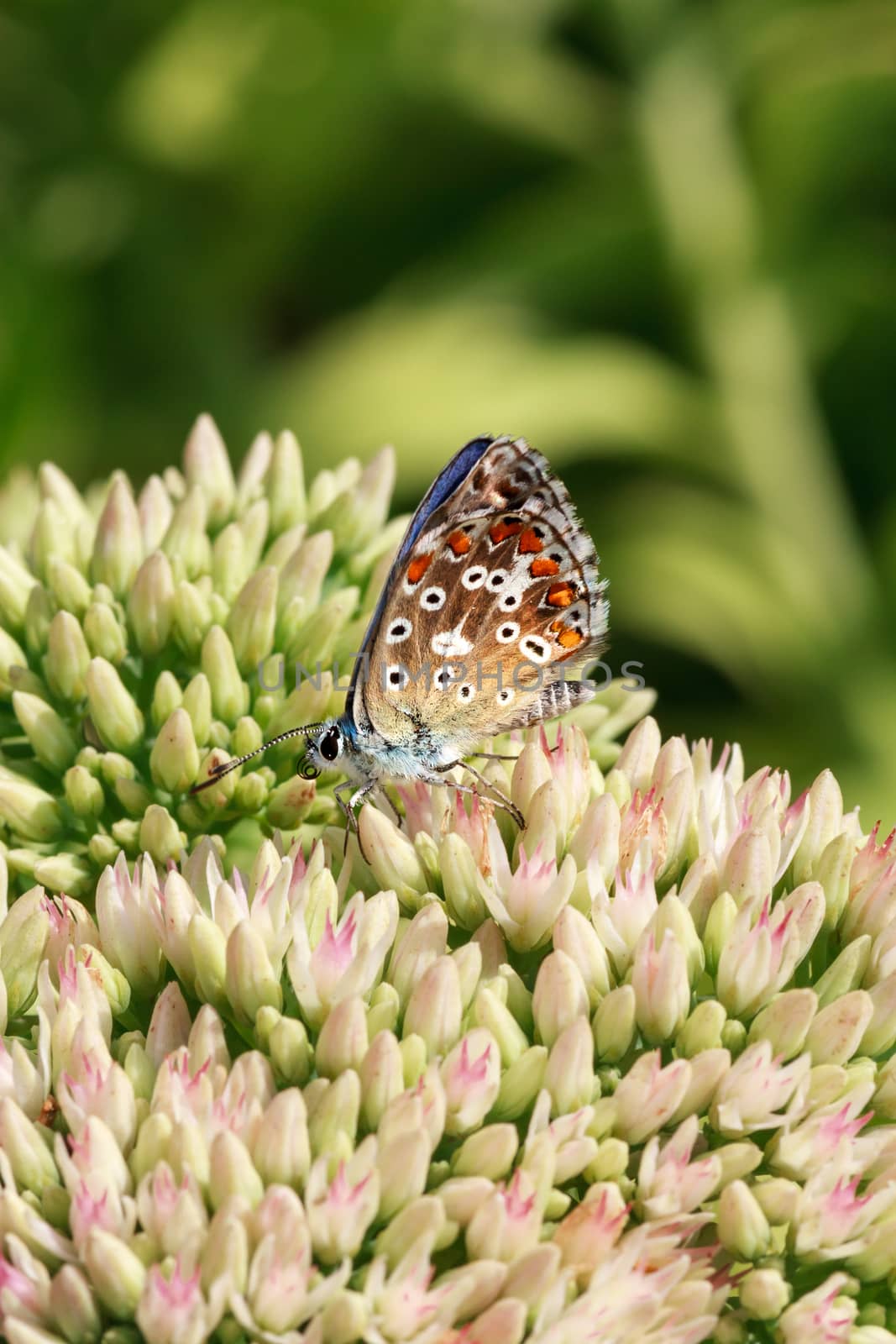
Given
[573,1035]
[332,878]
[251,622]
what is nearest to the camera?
[573,1035]

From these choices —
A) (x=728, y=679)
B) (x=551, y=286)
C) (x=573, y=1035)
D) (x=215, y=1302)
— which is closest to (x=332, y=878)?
(x=573, y=1035)

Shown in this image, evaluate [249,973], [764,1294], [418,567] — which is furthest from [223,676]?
[764,1294]

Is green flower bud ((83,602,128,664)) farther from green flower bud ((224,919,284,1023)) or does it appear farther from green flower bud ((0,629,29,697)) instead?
green flower bud ((224,919,284,1023))

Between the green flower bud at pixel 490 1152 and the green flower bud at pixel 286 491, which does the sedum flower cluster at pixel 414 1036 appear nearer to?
the green flower bud at pixel 490 1152

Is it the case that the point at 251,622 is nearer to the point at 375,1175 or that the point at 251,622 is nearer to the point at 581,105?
the point at 375,1175

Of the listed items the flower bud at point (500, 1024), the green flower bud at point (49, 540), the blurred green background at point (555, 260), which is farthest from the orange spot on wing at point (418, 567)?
the blurred green background at point (555, 260)

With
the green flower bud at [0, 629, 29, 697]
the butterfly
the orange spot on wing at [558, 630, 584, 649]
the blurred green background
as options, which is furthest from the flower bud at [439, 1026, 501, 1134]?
the blurred green background
